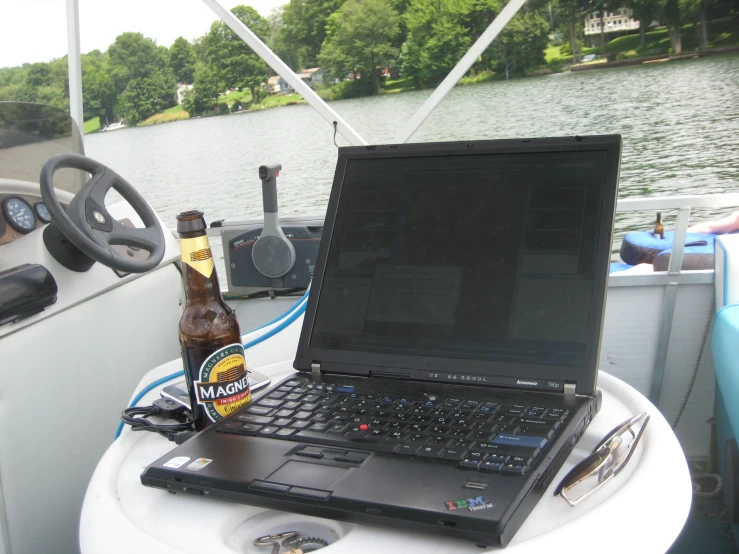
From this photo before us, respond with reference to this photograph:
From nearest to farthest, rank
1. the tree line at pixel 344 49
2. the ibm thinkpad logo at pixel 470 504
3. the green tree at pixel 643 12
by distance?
the ibm thinkpad logo at pixel 470 504, the tree line at pixel 344 49, the green tree at pixel 643 12

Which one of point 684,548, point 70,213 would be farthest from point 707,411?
point 70,213

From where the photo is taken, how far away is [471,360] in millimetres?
856

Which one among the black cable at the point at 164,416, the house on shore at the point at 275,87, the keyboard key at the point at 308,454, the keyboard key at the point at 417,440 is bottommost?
the black cable at the point at 164,416

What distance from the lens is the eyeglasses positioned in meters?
0.65

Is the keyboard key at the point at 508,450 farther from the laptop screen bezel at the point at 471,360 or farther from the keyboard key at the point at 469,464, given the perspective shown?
the laptop screen bezel at the point at 471,360

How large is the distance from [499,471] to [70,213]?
0.98 metres

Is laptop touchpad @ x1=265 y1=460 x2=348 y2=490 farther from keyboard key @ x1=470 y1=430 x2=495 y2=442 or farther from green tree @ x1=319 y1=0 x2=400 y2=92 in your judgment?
green tree @ x1=319 y1=0 x2=400 y2=92

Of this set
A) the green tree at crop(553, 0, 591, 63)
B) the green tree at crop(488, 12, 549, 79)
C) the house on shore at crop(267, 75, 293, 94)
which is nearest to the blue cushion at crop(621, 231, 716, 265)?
the house on shore at crop(267, 75, 293, 94)

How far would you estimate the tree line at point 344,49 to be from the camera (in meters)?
6.48

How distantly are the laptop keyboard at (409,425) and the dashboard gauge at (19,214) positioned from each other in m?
0.81

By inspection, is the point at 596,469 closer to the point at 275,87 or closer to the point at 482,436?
the point at 482,436

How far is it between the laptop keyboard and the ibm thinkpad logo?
0.17 ft

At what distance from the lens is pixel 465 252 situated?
0.90 meters

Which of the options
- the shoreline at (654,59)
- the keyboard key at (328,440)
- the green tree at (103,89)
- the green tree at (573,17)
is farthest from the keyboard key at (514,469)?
the shoreline at (654,59)
